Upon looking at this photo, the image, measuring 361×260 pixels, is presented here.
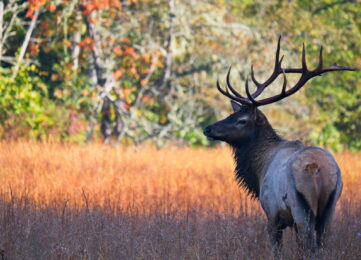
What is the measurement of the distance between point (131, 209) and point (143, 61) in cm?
875

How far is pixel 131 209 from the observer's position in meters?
7.48

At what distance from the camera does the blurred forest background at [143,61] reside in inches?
579

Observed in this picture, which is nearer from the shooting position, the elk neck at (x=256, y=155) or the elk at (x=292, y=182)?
the elk at (x=292, y=182)

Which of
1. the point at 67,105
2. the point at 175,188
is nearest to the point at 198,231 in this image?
the point at 175,188

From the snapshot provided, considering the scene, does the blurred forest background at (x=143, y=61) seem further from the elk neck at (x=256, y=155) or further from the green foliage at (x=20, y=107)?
the elk neck at (x=256, y=155)

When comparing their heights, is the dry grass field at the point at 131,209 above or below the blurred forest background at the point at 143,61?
below

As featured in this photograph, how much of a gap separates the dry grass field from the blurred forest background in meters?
3.23

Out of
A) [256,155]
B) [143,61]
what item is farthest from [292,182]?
[143,61]

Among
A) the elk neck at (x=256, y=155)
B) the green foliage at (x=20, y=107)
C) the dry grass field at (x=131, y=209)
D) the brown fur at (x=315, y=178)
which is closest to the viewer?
the brown fur at (x=315, y=178)

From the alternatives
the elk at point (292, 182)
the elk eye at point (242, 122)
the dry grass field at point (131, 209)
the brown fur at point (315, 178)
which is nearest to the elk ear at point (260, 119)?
the elk at point (292, 182)

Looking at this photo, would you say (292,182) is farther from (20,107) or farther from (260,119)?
(20,107)

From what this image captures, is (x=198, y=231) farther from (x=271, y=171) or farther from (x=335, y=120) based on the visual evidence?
(x=335, y=120)

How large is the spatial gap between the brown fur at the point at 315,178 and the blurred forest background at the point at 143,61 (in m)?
8.88

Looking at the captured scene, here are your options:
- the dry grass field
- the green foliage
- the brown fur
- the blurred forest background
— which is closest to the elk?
the brown fur
